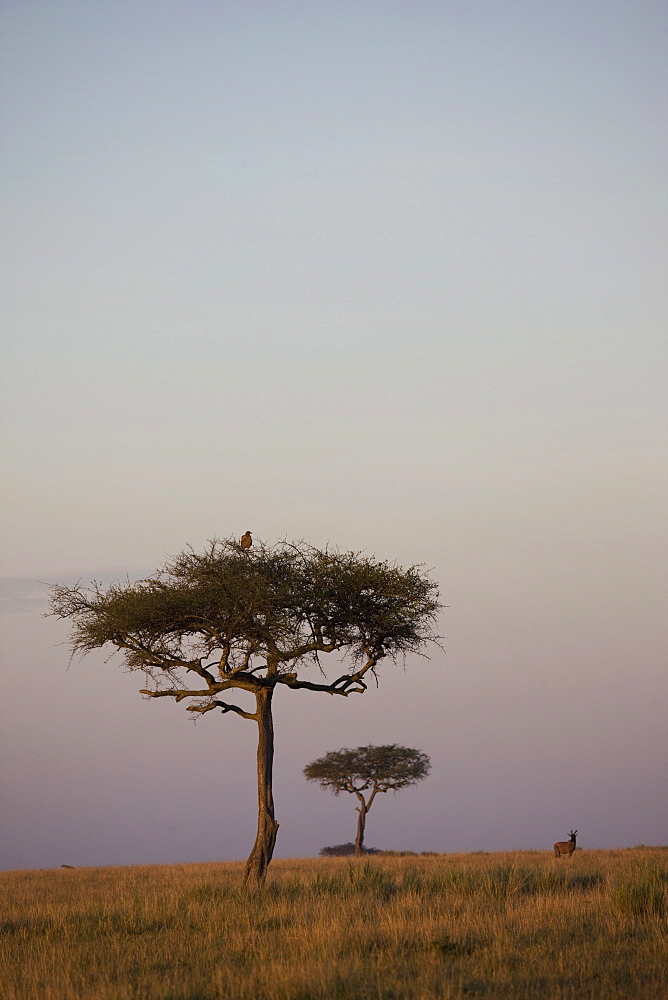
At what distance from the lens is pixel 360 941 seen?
42.1ft

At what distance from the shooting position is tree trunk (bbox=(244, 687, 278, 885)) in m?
22.5

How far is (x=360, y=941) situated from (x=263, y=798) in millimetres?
10389

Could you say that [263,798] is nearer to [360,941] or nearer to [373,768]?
[360,941]

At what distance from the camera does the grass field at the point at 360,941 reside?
10.3 metres

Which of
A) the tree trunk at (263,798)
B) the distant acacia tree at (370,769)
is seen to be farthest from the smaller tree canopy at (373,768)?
the tree trunk at (263,798)

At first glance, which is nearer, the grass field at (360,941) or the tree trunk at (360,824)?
the grass field at (360,941)

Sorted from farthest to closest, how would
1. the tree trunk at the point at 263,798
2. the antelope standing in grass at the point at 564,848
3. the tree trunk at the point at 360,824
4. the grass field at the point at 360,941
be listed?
1. the tree trunk at the point at 360,824
2. the antelope standing in grass at the point at 564,848
3. the tree trunk at the point at 263,798
4. the grass field at the point at 360,941

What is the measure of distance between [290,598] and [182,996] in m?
14.1

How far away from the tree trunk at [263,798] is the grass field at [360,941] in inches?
84.3

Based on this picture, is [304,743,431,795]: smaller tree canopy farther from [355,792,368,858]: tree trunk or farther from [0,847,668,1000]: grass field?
[0,847,668,1000]: grass field

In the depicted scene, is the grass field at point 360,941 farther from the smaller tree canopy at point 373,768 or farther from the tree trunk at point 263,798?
the smaller tree canopy at point 373,768

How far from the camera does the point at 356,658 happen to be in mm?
25219

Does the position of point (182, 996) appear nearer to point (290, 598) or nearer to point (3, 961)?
point (3, 961)

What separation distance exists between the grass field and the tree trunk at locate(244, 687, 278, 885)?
7.02 ft
